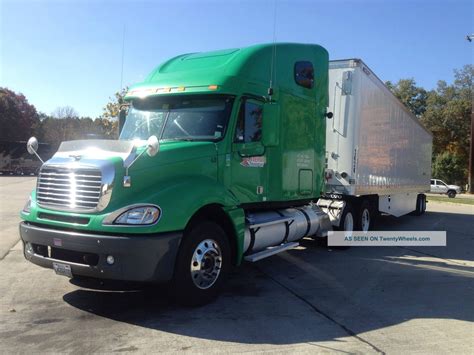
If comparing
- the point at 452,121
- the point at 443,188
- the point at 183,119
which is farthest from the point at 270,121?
the point at 452,121

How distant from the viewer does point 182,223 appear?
526 cm

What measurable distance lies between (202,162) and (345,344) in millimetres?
2772

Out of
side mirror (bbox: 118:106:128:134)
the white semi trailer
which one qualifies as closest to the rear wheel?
the white semi trailer

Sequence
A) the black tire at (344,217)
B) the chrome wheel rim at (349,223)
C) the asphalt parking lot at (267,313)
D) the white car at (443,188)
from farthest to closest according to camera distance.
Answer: the white car at (443,188) < the chrome wheel rim at (349,223) < the black tire at (344,217) < the asphalt parking lot at (267,313)

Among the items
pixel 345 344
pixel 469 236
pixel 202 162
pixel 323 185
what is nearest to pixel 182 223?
pixel 202 162

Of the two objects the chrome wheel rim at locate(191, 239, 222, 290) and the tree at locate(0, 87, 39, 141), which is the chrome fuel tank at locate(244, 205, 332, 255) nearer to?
the chrome wheel rim at locate(191, 239, 222, 290)

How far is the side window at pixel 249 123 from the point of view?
6.50 meters

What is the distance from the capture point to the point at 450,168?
61844 mm

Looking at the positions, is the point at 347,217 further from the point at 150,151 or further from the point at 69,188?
the point at 69,188

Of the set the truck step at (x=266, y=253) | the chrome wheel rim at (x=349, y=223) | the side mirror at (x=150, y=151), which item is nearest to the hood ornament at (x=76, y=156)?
the side mirror at (x=150, y=151)

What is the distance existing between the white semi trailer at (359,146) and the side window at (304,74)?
159 centimetres

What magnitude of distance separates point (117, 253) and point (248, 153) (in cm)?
258

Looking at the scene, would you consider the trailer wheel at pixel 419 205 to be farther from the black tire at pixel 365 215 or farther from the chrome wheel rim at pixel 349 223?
the chrome wheel rim at pixel 349 223

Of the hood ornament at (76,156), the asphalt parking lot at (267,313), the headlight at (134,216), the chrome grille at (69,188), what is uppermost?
the hood ornament at (76,156)
